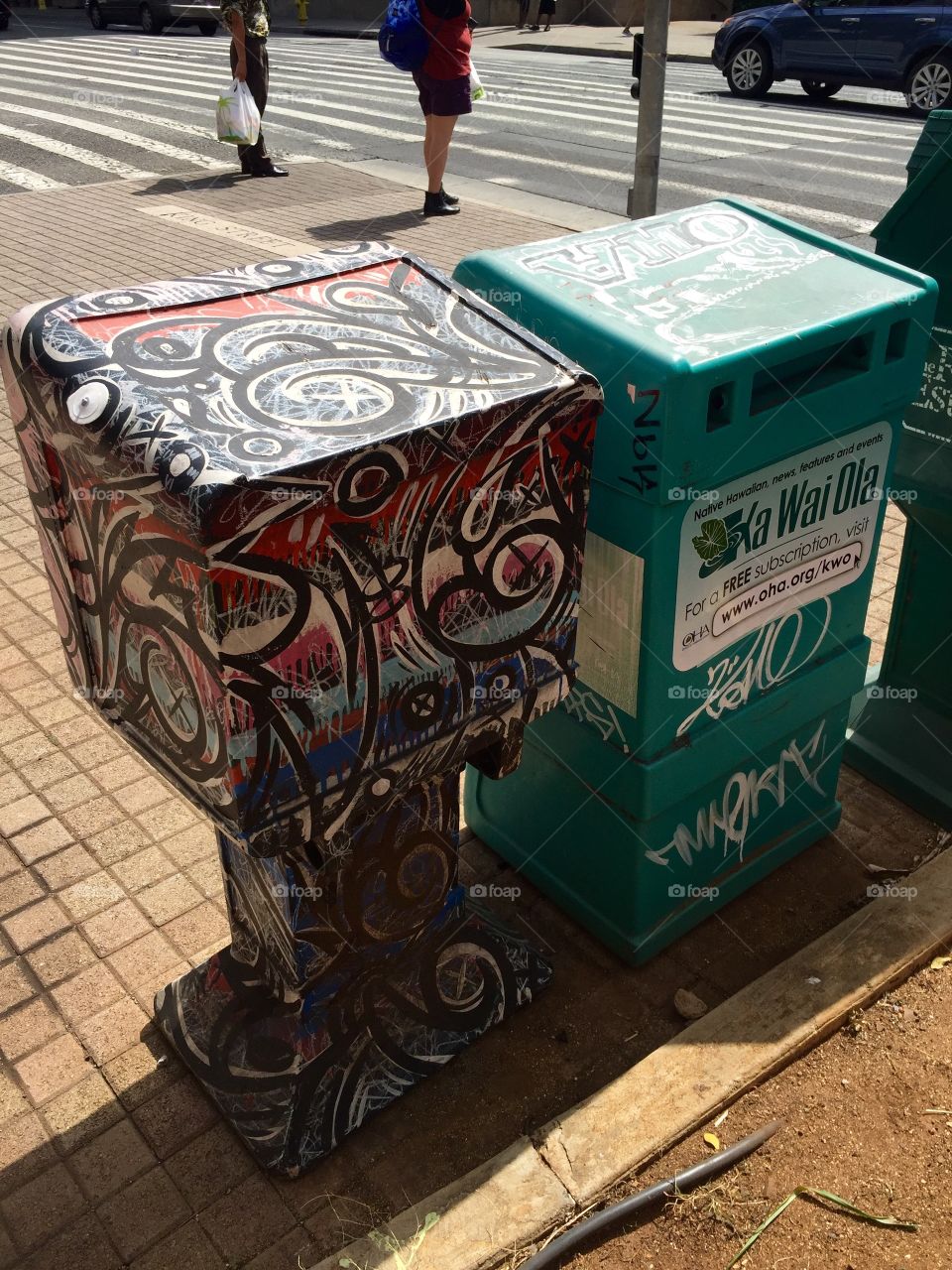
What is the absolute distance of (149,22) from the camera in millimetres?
24266

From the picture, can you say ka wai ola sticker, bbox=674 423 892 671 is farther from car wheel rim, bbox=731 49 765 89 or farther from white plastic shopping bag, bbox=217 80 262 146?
car wheel rim, bbox=731 49 765 89

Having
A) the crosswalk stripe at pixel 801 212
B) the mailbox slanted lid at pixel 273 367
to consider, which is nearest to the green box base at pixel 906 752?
the mailbox slanted lid at pixel 273 367

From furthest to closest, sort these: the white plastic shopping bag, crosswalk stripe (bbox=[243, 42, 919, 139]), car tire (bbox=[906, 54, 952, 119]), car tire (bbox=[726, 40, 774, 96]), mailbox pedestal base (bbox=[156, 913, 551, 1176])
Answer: car tire (bbox=[726, 40, 774, 96]) < crosswalk stripe (bbox=[243, 42, 919, 139]) < car tire (bbox=[906, 54, 952, 119]) < the white plastic shopping bag < mailbox pedestal base (bbox=[156, 913, 551, 1176])

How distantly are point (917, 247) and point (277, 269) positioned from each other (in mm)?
1745

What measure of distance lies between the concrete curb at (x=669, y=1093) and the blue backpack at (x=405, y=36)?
25.9ft

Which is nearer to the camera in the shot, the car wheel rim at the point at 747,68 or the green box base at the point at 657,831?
the green box base at the point at 657,831

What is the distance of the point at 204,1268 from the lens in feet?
7.43

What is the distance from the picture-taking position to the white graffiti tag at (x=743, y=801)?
2.86 metres

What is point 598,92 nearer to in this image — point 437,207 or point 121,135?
point 121,135

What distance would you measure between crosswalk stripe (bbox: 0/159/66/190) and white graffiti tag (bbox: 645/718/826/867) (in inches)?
410

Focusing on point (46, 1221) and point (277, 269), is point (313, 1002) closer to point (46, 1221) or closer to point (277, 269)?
point (46, 1221)

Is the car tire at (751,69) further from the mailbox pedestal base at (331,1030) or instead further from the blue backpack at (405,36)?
the mailbox pedestal base at (331,1030)

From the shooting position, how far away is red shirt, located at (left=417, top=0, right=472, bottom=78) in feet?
28.5

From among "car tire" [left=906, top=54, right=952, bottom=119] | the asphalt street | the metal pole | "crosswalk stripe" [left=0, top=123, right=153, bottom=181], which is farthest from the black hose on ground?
"car tire" [left=906, top=54, right=952, bottom=119]
